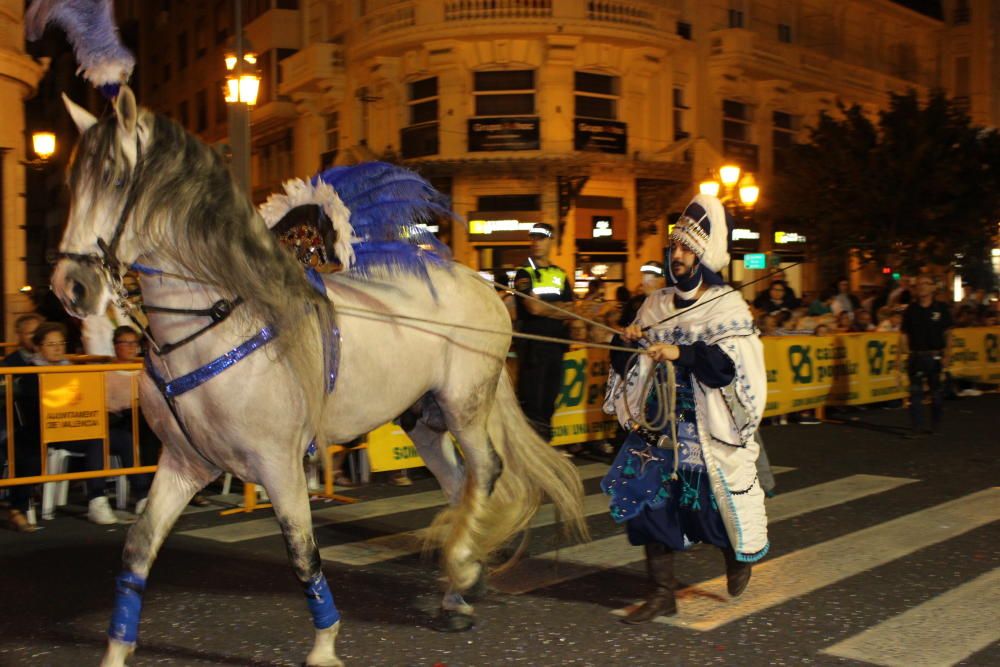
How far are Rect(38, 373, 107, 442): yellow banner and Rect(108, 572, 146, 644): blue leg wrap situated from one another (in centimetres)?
416

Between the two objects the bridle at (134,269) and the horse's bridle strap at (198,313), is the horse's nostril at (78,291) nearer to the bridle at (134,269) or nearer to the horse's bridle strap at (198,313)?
the bridle at (134,269)

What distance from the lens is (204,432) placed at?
164 inches

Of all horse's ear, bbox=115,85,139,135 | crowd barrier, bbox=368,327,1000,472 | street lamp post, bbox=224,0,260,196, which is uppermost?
street lamp post, bbox=224,0,260,196

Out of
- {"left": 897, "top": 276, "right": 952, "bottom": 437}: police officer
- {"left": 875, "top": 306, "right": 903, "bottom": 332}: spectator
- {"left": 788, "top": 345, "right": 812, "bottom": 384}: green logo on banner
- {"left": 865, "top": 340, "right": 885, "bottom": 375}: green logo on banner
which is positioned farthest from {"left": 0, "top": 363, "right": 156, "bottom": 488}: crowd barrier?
{"left": 875, "top": 306, "right": 903, "bottom": 332}: spectator

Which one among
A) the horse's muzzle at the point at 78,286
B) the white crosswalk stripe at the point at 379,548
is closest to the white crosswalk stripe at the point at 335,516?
the white crosswalk stripe at the point at 379,548

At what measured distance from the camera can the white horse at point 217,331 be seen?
152 inches

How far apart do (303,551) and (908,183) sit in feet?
92.1

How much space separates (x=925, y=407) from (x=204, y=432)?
539 inches

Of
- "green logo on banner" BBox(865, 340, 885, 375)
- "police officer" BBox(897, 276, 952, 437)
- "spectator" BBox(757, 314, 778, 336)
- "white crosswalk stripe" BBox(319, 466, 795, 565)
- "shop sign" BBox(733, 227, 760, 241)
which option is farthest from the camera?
"shop sign" BBox(733, 227, 760, 241)

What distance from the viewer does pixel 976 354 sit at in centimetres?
1808

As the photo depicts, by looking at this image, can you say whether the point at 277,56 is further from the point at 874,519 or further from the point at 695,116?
the point at 874,519

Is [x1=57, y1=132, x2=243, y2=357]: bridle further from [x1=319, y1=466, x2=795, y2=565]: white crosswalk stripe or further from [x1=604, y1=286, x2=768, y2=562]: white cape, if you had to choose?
[x1=319, y1=466, x2=795, y2=565]: white crosswalk stripe

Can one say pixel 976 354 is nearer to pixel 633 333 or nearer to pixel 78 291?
pixel 633 333

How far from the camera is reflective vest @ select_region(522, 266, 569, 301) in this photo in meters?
9.61
